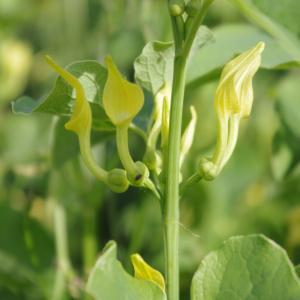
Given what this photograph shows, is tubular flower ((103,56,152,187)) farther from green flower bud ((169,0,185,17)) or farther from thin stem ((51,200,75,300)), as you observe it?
thin stem ((51,200,75,300))

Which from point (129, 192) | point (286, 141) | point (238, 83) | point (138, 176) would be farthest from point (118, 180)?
point (129, 192)

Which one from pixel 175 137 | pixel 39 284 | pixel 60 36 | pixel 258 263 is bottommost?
pixel 39 284

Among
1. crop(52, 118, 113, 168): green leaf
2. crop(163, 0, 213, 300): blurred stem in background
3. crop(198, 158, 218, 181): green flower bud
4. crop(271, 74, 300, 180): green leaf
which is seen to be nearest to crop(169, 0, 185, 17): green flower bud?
crop(163, 0, 213, 300): blurred stem in background

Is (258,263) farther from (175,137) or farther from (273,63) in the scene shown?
(273,63)

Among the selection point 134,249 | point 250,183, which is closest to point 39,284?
point 134,249

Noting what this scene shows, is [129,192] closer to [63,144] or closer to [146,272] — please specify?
[63,144]

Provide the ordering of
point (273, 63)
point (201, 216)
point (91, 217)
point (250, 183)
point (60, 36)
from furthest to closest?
point (60, 36) → point (250, 183) → point (201, 216) → point (91, 217) → point (273, 63)
